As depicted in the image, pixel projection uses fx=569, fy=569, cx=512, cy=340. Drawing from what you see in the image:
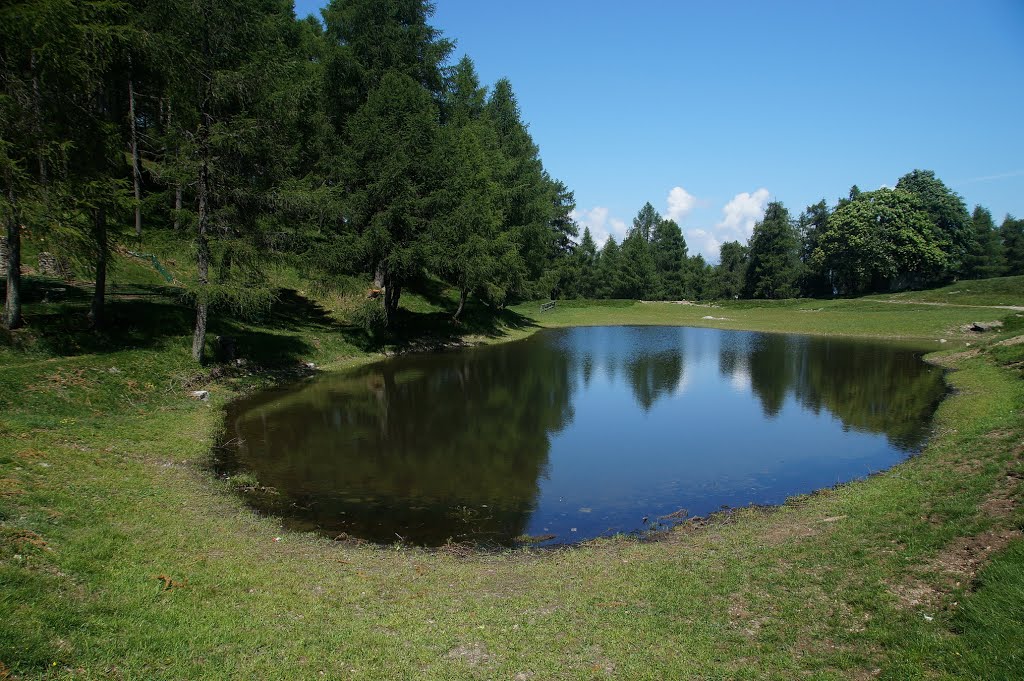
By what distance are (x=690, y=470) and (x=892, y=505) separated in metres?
6.11

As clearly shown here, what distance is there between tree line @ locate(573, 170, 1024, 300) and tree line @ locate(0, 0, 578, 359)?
55.2 metres

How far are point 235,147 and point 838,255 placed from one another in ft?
269

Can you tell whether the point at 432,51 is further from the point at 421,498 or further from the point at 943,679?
the point at 943,679

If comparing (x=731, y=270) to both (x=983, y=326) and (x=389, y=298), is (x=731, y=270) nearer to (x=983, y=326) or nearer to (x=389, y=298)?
(x=983, y=326)

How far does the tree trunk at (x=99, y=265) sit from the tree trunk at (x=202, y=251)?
10.2 feet

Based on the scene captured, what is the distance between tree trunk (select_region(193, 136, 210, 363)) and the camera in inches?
877

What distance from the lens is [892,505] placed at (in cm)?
1070

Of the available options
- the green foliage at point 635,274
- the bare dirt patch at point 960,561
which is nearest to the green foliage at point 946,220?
the green foliage at point 635,274

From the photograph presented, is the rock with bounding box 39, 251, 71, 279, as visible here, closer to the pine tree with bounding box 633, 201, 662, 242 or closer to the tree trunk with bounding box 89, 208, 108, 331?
the tree trunk with bounding box 89, 208, 108, 331

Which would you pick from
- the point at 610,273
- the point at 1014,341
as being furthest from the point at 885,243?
the point at 1014,341

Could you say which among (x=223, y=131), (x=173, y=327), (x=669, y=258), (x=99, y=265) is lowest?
(x=173, y=327)

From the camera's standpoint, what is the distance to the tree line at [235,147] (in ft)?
57.7

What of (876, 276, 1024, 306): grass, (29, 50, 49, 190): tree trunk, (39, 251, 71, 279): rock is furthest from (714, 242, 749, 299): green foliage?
(29, 50, 49, 190): tree trunk

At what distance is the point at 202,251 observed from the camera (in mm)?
22938
